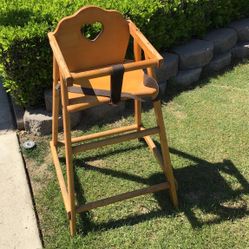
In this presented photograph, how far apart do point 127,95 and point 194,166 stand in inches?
44.7

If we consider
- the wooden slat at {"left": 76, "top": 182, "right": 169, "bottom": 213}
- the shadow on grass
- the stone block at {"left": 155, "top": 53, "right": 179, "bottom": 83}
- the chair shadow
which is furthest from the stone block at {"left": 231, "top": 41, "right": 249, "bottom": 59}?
the wooden slat at {"left": 76, "top": 182, "right": 169, "bottom": 213}

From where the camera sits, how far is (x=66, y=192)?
306cm

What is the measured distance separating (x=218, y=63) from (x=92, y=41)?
2.20 m

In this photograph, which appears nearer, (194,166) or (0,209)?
(0,209)

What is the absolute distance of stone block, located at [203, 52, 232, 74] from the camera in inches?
188

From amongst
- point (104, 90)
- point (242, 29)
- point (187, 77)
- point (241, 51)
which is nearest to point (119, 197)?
point (104, 90)

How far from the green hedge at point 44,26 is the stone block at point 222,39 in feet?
0.45

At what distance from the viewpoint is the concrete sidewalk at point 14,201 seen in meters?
2.91

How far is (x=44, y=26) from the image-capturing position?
366cm

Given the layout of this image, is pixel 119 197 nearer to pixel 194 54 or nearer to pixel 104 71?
pixel 104 71

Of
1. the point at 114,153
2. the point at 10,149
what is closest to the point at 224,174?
the point at 114,153

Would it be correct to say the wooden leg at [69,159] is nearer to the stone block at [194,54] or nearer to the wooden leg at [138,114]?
the wooden leg at [138,114]

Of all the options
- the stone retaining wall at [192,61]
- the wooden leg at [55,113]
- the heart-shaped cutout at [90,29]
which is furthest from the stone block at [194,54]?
the wooden leg at [55,113]

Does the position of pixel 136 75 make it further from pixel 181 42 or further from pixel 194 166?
pixel 181 42
